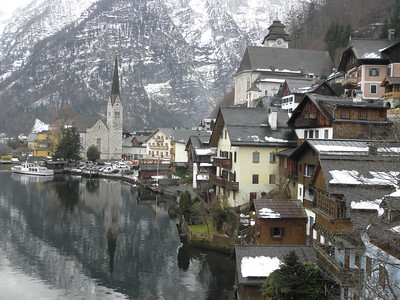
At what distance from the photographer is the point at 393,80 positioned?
3653 centimetres

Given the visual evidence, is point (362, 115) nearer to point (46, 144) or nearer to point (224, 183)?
point (224, 183)

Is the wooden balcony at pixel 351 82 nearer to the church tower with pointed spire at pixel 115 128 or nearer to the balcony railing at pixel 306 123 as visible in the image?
the balcony railing at pixel 306 123

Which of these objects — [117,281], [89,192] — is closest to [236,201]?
[117,281]

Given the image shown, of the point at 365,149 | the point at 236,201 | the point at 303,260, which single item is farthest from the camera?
the point at 236,201

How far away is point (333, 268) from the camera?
1483 cm

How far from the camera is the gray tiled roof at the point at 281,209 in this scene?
24.2 metres

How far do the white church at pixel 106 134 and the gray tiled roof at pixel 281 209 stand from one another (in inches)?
3296

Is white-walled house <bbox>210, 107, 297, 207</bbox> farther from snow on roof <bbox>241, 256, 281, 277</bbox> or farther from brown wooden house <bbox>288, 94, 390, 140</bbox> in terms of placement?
snow on roof <bbox>241, 256, 281, 277</bbox>

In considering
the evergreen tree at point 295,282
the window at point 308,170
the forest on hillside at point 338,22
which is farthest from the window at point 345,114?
the forest on hillside at point 338,22

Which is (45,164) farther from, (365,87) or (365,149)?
(365,149)

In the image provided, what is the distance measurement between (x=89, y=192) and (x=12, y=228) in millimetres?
20466

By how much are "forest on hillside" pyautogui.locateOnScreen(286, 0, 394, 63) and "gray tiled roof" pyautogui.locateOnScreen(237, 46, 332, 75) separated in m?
2.50

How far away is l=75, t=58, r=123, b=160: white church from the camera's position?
104 metres

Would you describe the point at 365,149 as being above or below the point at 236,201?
above
